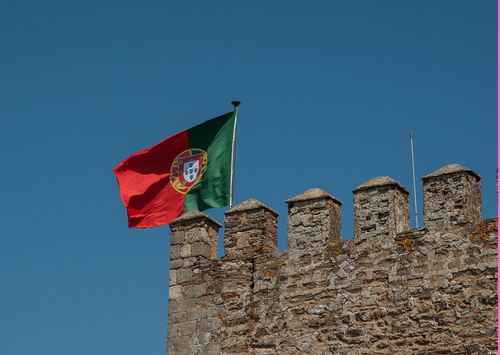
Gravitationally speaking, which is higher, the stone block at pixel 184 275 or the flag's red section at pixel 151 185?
the flag's red section at pixel 151 185

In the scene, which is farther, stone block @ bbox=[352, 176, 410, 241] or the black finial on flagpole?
the black finial on flagpole

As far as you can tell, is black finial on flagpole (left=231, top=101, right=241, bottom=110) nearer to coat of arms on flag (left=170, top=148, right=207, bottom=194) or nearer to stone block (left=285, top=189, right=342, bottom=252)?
coat of arms on flag (left=170, top=148, right=207, bottom=194)

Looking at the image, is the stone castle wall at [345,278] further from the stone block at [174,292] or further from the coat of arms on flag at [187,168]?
the coat of arms on flag at [187,168]

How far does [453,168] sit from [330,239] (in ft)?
5.49

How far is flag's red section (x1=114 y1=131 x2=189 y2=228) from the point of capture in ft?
44.8

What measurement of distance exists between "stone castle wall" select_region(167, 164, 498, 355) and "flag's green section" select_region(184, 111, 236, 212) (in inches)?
37.3

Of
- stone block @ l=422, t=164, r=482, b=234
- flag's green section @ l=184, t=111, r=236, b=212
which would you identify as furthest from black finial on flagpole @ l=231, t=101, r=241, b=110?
stone block @ l=422, t=164, r=482, b=234

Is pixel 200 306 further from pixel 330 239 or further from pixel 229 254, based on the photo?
Result: pixel 330 239

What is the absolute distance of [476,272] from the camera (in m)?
9.89

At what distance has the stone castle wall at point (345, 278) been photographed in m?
9.93

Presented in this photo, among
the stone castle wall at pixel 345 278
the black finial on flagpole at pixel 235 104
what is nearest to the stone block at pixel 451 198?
the stone castle wall at pixel 345 278

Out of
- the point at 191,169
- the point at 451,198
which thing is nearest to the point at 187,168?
the point at 191,169

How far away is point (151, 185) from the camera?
45.8ft

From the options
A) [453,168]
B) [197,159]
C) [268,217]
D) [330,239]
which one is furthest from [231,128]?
[453,168]
